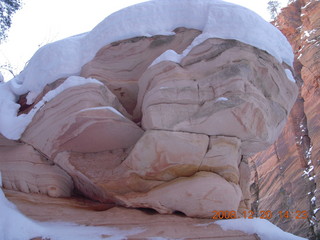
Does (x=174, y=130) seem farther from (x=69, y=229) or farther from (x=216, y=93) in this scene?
(x=69, y=229)

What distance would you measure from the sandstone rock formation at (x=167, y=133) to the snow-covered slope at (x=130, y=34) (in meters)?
0.22

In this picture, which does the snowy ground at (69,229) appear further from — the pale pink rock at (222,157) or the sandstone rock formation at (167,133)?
the pale pink rock at (222,157)

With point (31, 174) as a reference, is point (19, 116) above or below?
above

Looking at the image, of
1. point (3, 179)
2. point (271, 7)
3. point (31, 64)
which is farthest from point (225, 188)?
point (271, 7)

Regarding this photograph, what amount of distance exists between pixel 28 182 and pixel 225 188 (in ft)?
8.22

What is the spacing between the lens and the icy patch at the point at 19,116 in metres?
4.26

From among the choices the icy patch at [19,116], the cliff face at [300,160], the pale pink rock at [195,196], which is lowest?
the cliff face at [300,160]

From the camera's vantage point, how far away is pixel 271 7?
82.4ft

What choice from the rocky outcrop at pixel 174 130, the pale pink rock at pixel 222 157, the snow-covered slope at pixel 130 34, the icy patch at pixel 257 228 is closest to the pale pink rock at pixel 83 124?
the rocky outcrop at pixel 174 130

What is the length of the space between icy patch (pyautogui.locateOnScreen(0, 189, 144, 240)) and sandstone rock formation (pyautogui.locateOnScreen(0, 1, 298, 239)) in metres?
0.52

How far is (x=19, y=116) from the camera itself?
4590mm

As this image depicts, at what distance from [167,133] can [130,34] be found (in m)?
1.87

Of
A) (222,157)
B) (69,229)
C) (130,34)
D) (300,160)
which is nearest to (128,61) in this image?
(130,34)

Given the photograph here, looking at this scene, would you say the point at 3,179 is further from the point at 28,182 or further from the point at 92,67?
the point at 92,67
